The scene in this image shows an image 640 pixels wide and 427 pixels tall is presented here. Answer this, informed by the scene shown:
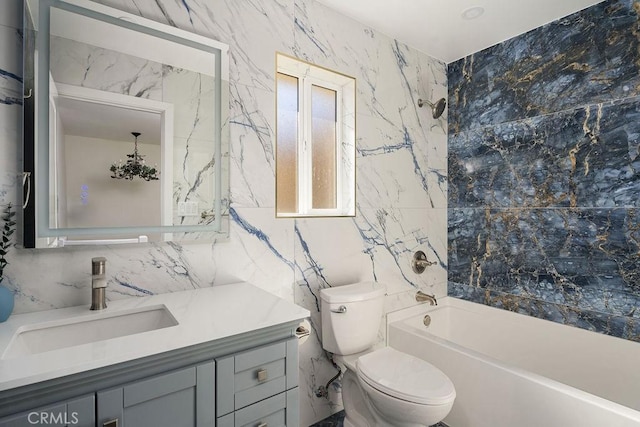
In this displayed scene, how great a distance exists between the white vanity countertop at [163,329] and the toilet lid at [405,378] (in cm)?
61


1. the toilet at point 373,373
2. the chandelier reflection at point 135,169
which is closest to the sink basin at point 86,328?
the chandelier reflection at point 135,169

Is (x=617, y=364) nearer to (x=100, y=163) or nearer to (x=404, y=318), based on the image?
(x=404, y=318)

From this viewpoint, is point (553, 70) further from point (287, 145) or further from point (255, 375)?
point (255, 375)

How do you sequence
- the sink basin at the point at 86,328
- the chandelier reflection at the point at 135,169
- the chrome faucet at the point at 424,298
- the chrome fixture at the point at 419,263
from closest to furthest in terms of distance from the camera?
1. the sink basin at the point at 86,328
2. the chandelier reflection at the point at 135,169
3. the chrome faucet at the point at 424,298
4. the chrome fixture at the point at 419,263

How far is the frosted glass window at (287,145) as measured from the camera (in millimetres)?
2062

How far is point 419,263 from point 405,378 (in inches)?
45.0

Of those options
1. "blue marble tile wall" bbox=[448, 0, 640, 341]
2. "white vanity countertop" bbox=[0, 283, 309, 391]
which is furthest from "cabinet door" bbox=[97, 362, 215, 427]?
"blue marble tile wall" bbox=[448, 0, 640, 341]

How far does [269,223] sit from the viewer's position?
1806 millimetres

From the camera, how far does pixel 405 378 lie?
1562 mm

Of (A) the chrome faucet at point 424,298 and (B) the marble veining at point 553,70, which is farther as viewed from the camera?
(A) the chrome faucet at point 424,298

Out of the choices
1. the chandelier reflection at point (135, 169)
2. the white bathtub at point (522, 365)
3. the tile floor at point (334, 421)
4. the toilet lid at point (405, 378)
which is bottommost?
the tile floor at point (334, 421)

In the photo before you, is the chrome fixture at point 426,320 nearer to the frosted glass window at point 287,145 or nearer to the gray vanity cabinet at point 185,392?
the frosted glass window at point 287,145

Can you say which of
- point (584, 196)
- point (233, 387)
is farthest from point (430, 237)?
point (233, 387)

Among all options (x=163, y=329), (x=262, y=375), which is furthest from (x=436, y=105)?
(x=163, y=329)
